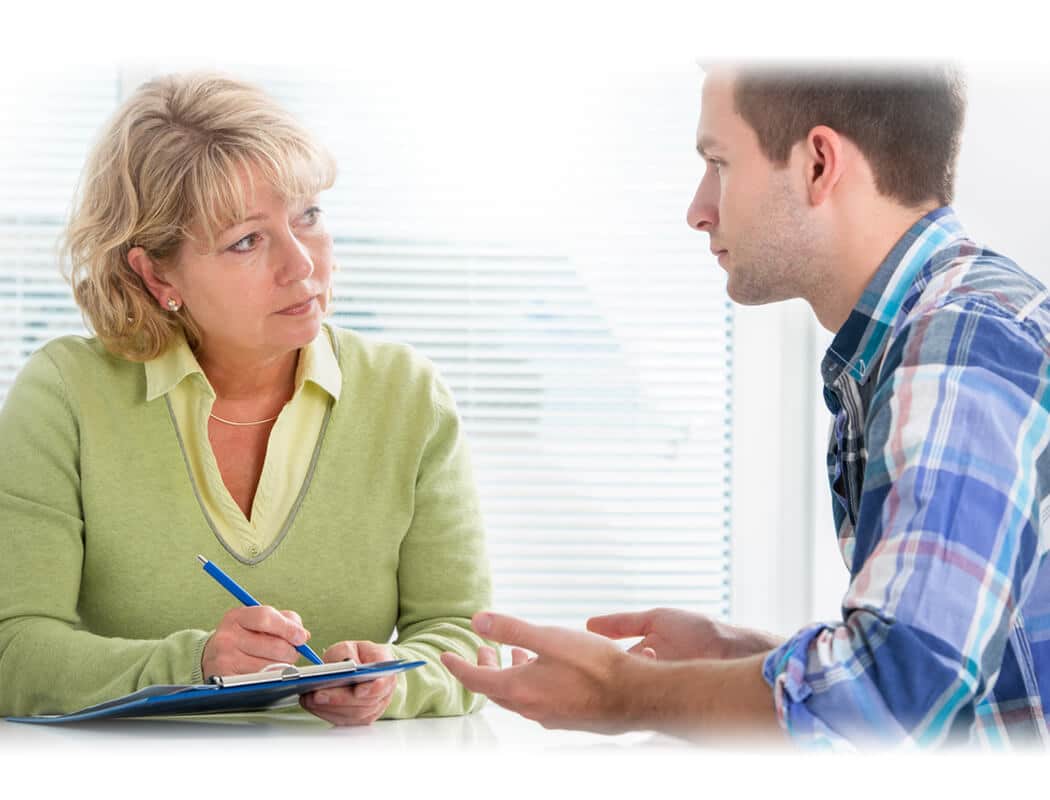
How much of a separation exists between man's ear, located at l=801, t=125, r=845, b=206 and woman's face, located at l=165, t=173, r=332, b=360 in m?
0.70

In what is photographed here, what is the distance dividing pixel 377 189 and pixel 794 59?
1.65 meters

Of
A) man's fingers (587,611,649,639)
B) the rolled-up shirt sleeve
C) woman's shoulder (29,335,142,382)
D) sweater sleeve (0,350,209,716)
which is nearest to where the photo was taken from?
the rolled-up shirt sleeve

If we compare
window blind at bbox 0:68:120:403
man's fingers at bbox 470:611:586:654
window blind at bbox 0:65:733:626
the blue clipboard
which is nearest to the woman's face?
the blue clipboard

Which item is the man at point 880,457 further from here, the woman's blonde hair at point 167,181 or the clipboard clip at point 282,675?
the woman's blonde hair at point 167,181

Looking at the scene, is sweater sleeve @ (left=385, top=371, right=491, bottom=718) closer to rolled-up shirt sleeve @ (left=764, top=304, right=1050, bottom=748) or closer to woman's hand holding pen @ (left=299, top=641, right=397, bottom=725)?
woman's hand holding pen @ (left=299, top=641, right=397, bottom=725)

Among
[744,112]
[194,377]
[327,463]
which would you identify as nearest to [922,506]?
[744,112]

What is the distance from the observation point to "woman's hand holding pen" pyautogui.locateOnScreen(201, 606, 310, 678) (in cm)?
121

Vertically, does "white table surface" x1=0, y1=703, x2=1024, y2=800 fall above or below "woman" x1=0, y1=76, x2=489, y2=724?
below

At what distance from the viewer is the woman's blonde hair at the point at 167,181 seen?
1.52 meters

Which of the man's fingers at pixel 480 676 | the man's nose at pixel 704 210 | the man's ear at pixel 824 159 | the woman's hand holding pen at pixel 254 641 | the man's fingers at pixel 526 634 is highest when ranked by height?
the man's ear at pixel 824 159

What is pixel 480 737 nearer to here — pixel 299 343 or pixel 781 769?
pixel 781 769

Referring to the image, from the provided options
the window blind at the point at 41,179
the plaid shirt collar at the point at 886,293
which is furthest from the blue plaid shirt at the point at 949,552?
the window blind at the point at 41,179

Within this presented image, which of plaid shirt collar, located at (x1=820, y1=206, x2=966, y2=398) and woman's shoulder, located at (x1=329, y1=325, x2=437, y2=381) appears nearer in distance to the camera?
plaid shirt collar, located at (x1=820, y1=206, x2=966, y2=398)

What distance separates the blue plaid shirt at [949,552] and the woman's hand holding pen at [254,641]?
22.3 inches
